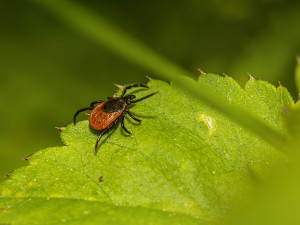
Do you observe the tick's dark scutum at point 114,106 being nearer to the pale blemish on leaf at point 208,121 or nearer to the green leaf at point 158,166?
the green leaf at point 158,166

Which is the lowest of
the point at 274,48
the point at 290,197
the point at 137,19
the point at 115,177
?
the point at 115,177

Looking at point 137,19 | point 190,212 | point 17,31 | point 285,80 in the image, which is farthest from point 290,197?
point 17,31

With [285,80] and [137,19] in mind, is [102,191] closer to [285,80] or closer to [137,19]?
[285,80]

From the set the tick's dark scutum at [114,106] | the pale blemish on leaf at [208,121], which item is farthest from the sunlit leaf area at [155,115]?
the tick's dark scutum at [114,106]

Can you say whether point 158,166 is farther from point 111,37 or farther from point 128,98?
point 111,37

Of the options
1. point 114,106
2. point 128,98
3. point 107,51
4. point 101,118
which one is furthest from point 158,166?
point 107,51

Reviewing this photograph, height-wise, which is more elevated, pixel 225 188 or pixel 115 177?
pixel 225 188

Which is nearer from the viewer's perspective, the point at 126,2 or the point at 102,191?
the point at 102,191
